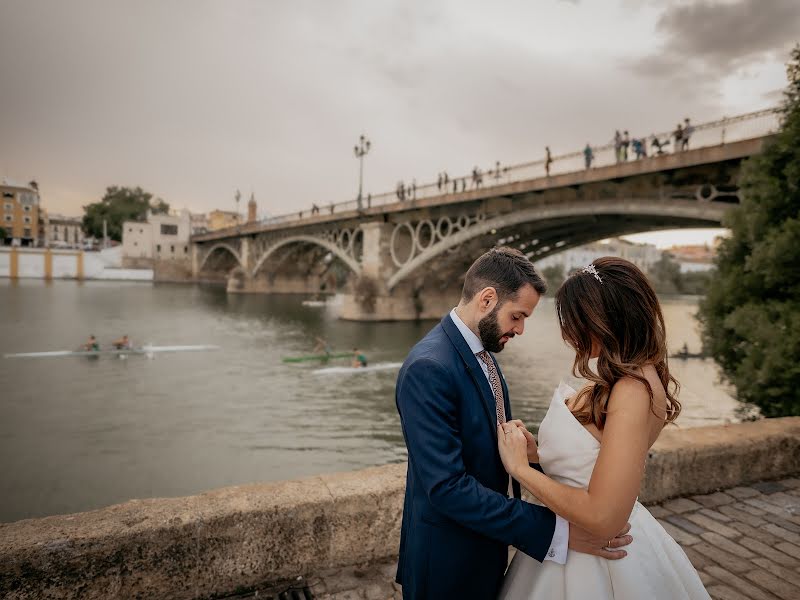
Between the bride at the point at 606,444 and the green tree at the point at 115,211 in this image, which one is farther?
the green tree at the point at 115,211

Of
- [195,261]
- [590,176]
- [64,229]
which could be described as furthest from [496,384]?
[64,229]

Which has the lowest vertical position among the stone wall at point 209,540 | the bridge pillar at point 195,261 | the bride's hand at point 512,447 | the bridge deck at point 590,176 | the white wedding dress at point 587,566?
the stone wall at point 209,540

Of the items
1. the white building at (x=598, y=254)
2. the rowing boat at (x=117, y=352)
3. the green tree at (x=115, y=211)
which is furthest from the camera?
the white building at (x=598, y=254)

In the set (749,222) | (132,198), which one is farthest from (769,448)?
(132,198)

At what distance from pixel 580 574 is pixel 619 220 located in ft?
73.7

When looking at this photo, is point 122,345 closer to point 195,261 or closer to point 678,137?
point 678,137

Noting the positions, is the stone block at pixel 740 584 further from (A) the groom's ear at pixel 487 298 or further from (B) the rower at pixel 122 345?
(B) the rower at pixel 122 345

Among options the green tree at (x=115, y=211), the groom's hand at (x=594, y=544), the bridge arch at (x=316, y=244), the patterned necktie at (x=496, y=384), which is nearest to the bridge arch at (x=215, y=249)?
the bridge arch at (x=316, y=244)

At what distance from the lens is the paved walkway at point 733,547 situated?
2.86 m

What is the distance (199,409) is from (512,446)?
1336 cm

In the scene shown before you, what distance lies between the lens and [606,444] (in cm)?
157

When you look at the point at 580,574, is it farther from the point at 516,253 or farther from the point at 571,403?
the point at 516,253

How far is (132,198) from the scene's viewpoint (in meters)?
98.0

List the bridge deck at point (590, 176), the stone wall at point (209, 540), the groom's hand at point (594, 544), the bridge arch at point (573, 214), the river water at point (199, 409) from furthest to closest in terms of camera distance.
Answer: the bridge arch at point (573, 214), the bridge deck at point (590, 176), the river water at point (199, 409), the stone wall at point (209, 540), the groom's hand at point (594, 544)
